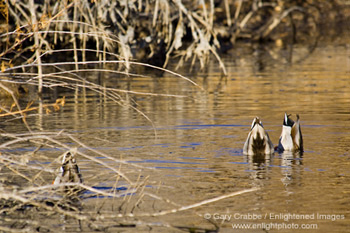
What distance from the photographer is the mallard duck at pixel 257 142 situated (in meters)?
9.62

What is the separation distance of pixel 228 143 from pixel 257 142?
928 millimetres

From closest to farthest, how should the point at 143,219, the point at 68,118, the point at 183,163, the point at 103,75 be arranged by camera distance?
the point at 143,219 < the point at 183,163 < the point at 68,118 < the point at 103,75

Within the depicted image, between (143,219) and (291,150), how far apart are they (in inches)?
148

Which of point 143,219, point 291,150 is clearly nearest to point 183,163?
point 291,150

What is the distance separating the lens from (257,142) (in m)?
9.62

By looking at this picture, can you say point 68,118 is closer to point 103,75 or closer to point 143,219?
point 143,219

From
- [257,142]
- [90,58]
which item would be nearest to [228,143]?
[257,142]

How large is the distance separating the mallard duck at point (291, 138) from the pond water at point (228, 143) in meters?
0.16

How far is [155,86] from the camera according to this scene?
55.6ft

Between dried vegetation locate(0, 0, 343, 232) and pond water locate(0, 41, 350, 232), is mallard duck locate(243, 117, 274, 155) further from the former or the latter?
dried vegetation locate(0, 0, 343, 232)

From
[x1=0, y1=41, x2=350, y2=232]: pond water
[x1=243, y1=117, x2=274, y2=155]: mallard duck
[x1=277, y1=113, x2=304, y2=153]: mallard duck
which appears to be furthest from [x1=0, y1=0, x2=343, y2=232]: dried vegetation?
[x1=277, y1=113, x2=304, y2=153]: mallard duck

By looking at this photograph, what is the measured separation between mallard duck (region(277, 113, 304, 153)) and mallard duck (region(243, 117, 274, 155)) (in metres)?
0.33

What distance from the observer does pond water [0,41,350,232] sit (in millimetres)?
6918

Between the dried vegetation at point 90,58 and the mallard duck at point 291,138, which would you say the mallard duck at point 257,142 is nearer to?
the mallard duck at point 291,138
